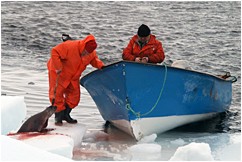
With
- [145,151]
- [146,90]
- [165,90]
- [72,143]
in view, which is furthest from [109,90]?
[72,143]

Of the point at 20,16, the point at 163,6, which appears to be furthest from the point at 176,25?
the point at 20,16

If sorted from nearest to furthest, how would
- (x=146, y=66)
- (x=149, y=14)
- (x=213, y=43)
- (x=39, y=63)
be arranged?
(x=146, y=66), (x=39, y=63), (x=213, y=43), (x=149, y=14)

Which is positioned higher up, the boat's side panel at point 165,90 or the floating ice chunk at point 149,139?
the boat's side panel at point 165,90

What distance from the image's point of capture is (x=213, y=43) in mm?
16344

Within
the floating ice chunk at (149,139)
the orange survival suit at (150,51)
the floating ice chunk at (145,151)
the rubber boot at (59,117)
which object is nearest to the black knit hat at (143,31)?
the orange survival suit at (150,51)

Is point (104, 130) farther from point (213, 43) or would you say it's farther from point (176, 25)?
point (176, 25)

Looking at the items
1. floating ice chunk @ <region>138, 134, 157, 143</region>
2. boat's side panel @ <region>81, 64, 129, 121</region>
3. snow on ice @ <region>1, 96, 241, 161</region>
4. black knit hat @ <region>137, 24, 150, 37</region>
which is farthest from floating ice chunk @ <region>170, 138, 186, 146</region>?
black knit hat @ <region>137, 24, 150, 37</region>

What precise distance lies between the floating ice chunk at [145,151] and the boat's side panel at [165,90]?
474mm

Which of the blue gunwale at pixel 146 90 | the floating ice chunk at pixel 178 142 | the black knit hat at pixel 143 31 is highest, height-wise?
the black knit hat at pixel 143 31

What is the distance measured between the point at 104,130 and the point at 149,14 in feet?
41.8

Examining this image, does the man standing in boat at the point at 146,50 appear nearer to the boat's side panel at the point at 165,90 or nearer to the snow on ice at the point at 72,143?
the boat's side panel at the point at 165,90

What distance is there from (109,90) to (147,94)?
523 mm

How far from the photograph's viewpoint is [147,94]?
Result: 7.61m

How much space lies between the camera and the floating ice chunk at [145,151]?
6.94m
